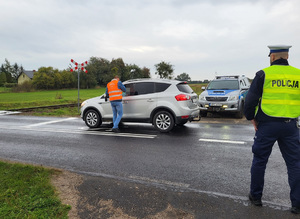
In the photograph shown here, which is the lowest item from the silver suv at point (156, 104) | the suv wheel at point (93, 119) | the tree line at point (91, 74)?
the suv wheel at point (93, 119)

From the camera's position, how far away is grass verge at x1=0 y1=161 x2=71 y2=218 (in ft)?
9.58

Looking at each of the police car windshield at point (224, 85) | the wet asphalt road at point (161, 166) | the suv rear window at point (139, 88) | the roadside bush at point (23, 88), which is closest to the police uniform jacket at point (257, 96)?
the wet asphalt road at point (161, 166)

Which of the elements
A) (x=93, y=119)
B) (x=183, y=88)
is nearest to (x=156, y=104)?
(x=183, y=88)

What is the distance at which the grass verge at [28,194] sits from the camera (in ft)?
9.58

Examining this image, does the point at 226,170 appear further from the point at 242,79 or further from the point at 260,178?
the point at 242,79

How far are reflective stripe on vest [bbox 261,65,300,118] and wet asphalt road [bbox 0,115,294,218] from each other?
1254mm

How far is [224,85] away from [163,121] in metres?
5.89

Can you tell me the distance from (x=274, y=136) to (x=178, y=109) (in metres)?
4.96

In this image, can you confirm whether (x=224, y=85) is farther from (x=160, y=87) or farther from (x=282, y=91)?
(x=282, y=91)

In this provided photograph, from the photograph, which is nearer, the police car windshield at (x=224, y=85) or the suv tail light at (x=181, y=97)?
the suv tail light at (x=181, y=97)

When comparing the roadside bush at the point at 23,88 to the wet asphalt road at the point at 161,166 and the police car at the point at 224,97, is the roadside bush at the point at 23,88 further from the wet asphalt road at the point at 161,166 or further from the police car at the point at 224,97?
the police car at the point at 224,97

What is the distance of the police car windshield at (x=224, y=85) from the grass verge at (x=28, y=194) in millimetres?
10053

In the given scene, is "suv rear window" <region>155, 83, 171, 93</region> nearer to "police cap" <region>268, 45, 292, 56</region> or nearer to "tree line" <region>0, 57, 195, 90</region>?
"police cap" <region>268, 45, 292, 56</region>

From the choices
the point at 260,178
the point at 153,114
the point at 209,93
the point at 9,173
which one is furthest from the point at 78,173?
the point at 209,93
